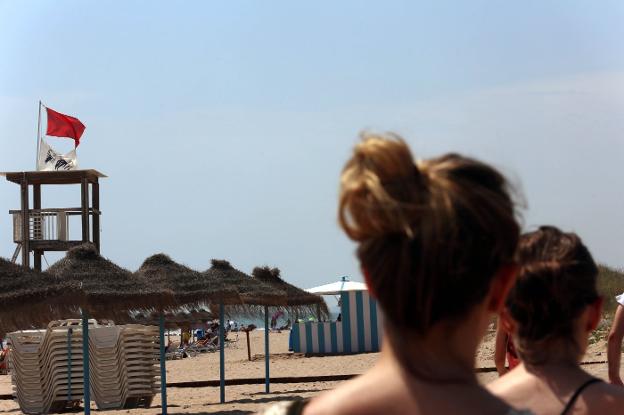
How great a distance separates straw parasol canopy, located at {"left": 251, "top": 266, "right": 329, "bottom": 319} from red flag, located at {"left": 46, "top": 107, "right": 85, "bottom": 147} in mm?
12676

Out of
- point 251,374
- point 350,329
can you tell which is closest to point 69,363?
point 251,374

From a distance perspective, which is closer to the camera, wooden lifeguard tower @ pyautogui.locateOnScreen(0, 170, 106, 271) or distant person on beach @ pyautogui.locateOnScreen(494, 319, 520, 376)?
distant person on beach @ pyautogui.locateOnScreen(494, 319, 520, 376)

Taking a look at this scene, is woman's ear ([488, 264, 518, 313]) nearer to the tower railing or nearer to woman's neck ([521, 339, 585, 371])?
woman's neck ([521, 339, 585, 371])

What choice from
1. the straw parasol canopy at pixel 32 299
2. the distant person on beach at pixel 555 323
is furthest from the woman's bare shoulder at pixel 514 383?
the straw parasol canopy at pixel 32 299

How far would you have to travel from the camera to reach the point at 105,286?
12.4 m

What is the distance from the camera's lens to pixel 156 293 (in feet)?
42.5

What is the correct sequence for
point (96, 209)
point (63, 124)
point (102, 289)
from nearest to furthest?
point (102, 289) < point (96, 209) < point (63, 124)

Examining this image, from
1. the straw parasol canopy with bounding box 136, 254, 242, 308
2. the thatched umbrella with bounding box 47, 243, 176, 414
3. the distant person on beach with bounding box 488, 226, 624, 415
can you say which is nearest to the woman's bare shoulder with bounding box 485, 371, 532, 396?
the distant person on beach with bounding box 488, 226, 624, 415

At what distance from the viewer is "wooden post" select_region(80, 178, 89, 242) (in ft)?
84.0

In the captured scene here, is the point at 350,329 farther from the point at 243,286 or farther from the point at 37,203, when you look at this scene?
the point at 243,286

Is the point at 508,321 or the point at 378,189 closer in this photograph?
the point at 378,189

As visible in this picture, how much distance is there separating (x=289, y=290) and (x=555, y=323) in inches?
700

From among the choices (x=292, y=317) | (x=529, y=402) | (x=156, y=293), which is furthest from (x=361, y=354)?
(x=529, y=402)

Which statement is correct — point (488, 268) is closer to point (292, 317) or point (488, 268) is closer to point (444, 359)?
point (444, 359)
